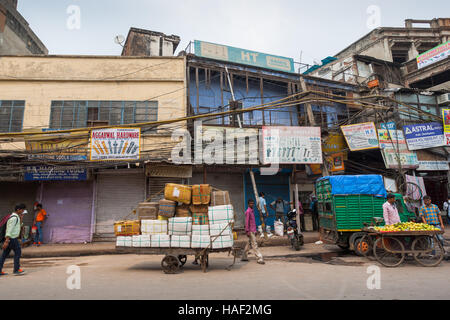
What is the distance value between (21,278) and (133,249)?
259cm

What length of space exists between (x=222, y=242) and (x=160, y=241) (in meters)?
1.55

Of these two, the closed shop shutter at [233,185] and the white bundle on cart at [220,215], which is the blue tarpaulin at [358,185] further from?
the closed shop shutter at [233,185]

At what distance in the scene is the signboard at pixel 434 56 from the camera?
789 inches

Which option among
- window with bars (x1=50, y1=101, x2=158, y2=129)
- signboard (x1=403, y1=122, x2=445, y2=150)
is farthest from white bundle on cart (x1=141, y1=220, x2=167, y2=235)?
signboard (x1=403, y1=122, x2=445, y2=150)

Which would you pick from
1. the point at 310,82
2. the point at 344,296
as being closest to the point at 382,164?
the point at 310,82

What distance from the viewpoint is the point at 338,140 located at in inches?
634

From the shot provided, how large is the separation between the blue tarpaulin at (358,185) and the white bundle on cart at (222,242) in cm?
435

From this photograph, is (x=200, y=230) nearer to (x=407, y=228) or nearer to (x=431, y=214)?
(x=407, y=228)

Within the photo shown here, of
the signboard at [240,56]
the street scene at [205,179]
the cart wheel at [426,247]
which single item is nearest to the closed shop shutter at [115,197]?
the street scene at [205,179]

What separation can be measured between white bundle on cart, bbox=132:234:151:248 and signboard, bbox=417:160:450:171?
1636 cm

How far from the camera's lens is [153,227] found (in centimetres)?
732

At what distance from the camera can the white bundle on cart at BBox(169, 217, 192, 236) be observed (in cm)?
725
